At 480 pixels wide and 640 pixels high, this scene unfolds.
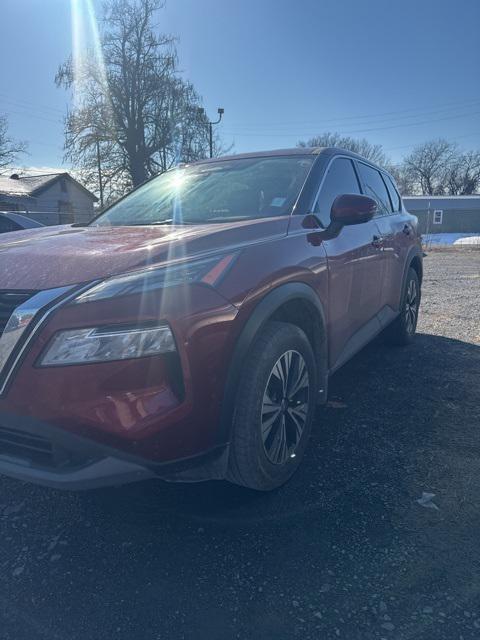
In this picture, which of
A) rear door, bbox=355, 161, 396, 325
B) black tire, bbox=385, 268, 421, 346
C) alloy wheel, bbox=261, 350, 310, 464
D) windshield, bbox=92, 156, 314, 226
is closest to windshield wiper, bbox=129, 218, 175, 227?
windshield, bbox=92, 156, 314, 226

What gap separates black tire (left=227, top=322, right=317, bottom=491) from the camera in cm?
214

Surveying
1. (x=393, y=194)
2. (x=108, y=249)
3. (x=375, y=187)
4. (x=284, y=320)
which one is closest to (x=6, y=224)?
(x=393, y=194)

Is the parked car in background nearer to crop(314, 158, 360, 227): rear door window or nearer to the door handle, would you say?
crop(314, 158, 360, 227): rear door window

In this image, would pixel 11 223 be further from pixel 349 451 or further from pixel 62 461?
pixel 62 461

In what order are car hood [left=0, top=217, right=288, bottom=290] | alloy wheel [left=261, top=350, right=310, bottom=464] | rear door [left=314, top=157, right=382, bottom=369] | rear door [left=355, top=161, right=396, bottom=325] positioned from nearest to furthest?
car hood [left=0, top=217, right=288, bottom=290] → alloy wheel [left=261, top=350, right=310, bottom=464] → rear door [left=314, top=157, right=382, bottom=369] → rear door [left=355, top=161, right=396, bottom=325]

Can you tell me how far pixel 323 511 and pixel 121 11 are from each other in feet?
109

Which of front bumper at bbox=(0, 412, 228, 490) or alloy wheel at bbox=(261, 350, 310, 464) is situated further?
alloy wheel at bbox=(261, 350, 310, 464)

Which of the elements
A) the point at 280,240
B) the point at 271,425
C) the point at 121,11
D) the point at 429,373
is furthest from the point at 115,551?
the point at 121,11

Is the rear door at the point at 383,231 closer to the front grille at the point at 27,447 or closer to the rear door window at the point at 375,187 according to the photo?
the rear door window at the point at 375,187

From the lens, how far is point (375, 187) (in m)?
4.42

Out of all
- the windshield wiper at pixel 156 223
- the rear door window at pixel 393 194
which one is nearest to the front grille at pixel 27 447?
the windshield wiper at pixel 156 223

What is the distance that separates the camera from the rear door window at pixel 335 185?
302cm

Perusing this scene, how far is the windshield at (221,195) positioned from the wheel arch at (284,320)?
23.4 inches

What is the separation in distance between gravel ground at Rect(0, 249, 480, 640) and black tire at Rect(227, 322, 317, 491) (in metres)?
0.20
